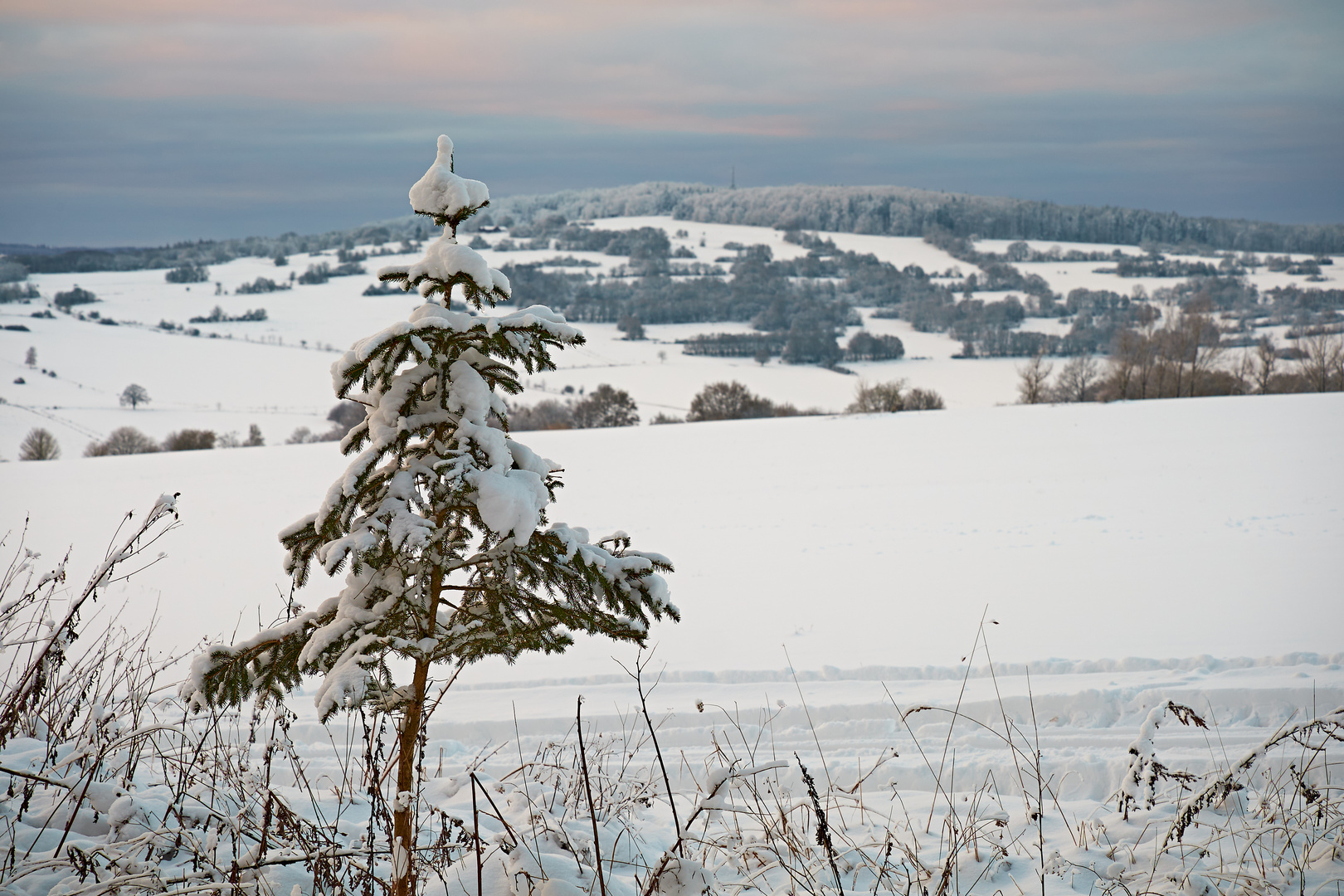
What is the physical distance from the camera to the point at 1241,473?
655 inches

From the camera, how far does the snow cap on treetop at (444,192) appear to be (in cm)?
244

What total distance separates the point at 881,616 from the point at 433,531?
24.3ft

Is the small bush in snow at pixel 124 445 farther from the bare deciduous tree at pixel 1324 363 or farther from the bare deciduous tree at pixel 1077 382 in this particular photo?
the bare deciduous tree at pixel 1324 363

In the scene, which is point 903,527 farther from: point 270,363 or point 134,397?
point 270,363

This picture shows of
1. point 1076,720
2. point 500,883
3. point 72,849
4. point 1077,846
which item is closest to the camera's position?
point 72,849

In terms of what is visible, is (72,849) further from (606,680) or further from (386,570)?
(606,680)

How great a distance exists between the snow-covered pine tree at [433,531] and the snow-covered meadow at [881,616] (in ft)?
1.50

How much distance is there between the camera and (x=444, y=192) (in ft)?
8.02

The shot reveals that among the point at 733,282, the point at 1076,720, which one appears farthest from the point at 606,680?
the point at 733,282

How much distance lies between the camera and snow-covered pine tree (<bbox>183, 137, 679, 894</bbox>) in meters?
2.24

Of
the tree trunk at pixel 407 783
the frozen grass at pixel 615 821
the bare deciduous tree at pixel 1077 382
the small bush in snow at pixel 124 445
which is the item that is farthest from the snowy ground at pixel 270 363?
the tree trunk at pixel 407 783

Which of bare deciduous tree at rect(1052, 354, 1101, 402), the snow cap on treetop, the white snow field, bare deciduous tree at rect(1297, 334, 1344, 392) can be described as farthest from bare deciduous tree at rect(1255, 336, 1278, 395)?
the snow cap on treetop

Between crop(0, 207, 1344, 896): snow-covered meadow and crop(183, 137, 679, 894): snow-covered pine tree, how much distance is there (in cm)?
46

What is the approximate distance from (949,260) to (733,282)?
27.6 metres
